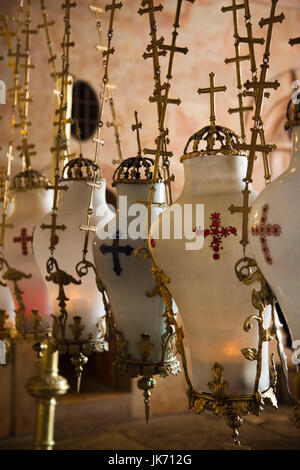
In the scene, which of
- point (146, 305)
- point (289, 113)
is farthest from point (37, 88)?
point (289, 113)

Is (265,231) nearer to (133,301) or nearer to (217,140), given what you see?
(217,140)

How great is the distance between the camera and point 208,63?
6.30m

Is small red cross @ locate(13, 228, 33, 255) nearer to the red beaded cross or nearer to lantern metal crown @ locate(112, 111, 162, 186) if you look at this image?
lantern metal crown @ locate(112, 111, 162, 186)

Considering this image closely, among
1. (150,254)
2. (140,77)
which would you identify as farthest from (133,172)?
(140,77)

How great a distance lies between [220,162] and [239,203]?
112mm

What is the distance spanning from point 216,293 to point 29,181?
1.18 meters

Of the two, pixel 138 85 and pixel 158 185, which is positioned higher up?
pixel 138 85

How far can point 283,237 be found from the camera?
804 millimetres

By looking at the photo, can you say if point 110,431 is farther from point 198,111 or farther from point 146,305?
point 146,305

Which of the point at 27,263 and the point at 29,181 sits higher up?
the point at 29,181

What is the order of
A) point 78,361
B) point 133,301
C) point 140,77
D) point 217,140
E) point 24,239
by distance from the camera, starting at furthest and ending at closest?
point 140,77
point 24,239
point 78,361
point 133,301
point 217,140

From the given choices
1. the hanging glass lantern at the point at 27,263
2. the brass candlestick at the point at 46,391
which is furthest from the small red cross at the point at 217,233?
the brass candlestick at the point at 46,391

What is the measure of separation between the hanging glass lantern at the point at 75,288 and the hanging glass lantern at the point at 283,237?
2.56ft

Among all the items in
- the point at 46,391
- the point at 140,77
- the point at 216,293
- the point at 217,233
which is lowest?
the point at 46,391
